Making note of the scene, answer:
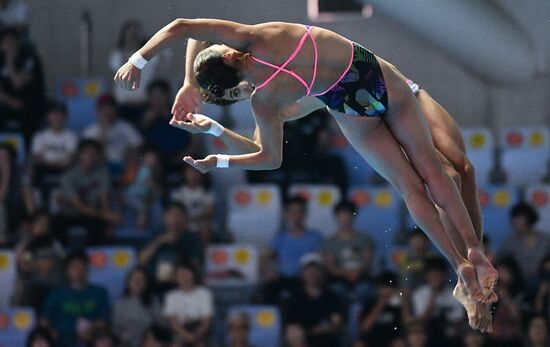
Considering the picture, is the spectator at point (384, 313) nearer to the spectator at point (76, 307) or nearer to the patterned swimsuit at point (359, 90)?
the spectator at point (76, 307)

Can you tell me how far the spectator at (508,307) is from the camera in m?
9.72

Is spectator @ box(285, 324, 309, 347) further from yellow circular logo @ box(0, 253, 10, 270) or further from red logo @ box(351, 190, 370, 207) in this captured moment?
yellow circular logo @ box(0, 253, 10, 270)

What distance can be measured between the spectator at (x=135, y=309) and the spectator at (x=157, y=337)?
0.65ft

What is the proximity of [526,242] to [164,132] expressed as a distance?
2977 mm

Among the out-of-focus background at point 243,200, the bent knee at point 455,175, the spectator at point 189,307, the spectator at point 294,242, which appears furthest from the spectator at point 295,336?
the bent knee at point 455,175

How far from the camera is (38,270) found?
10.2 m

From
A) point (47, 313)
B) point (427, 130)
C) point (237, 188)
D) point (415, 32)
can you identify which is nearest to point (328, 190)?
point (237, 188)

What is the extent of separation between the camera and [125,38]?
11.6 metres

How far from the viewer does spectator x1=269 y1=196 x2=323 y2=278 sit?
10375 millimetres

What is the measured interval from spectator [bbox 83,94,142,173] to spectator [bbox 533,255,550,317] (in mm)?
3296

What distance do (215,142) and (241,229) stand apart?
0.82 metres

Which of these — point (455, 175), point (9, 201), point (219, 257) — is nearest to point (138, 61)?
point (455, 175)

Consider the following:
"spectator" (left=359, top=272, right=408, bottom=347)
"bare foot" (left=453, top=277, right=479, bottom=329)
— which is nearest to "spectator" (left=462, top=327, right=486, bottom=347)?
"spectator" (left=359, top=272, right=408, bottom=347)

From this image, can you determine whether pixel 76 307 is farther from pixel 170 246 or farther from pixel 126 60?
pixel 126 60
